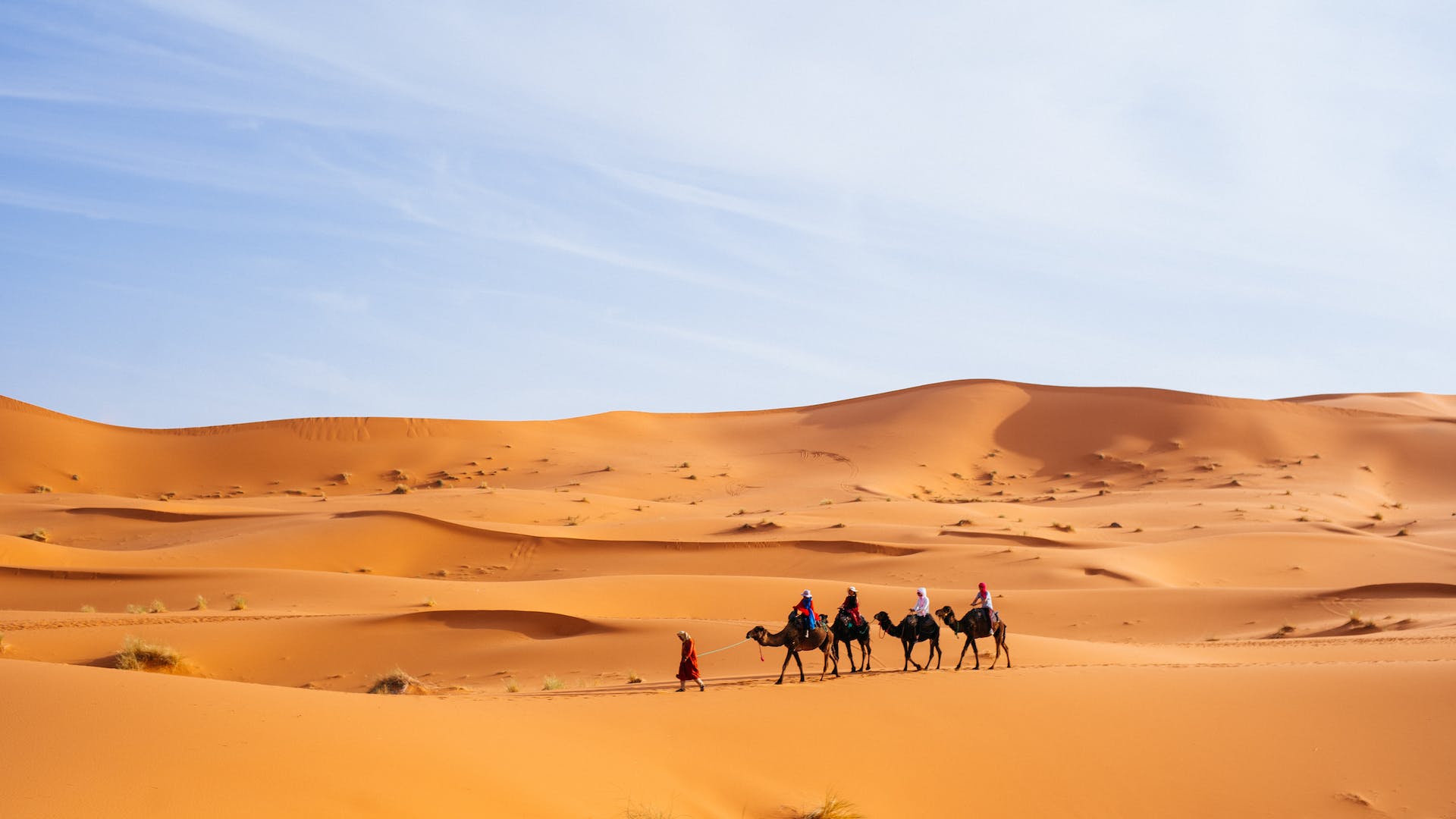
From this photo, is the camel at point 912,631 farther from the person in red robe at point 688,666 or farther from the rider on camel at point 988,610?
the person in red robe at point 688,666

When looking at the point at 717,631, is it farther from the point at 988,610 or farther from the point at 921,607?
the point at 988,610

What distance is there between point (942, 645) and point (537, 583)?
1076 centimetres

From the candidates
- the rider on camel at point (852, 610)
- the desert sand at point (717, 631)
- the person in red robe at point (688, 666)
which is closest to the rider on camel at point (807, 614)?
the rider on camel at point (852, 610)

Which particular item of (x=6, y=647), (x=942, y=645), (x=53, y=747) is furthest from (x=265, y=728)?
(x=942, y=645)

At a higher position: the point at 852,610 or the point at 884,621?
the point at 852,610

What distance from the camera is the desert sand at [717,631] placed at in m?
9.85

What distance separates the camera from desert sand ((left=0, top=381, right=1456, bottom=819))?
9.85 metres

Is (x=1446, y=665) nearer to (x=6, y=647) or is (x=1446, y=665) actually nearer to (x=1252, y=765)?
(x=1252, y=765)

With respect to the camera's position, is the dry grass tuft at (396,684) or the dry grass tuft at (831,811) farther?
the dry grass tuft at (396,684)

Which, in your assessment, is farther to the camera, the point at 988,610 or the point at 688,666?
the point at 988,610

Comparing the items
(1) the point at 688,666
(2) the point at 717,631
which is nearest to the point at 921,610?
(1) the point at 688,666

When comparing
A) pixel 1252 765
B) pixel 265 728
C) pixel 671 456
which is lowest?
pixel 1252 765

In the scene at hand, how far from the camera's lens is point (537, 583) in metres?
27.3

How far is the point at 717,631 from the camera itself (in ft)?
67.9
